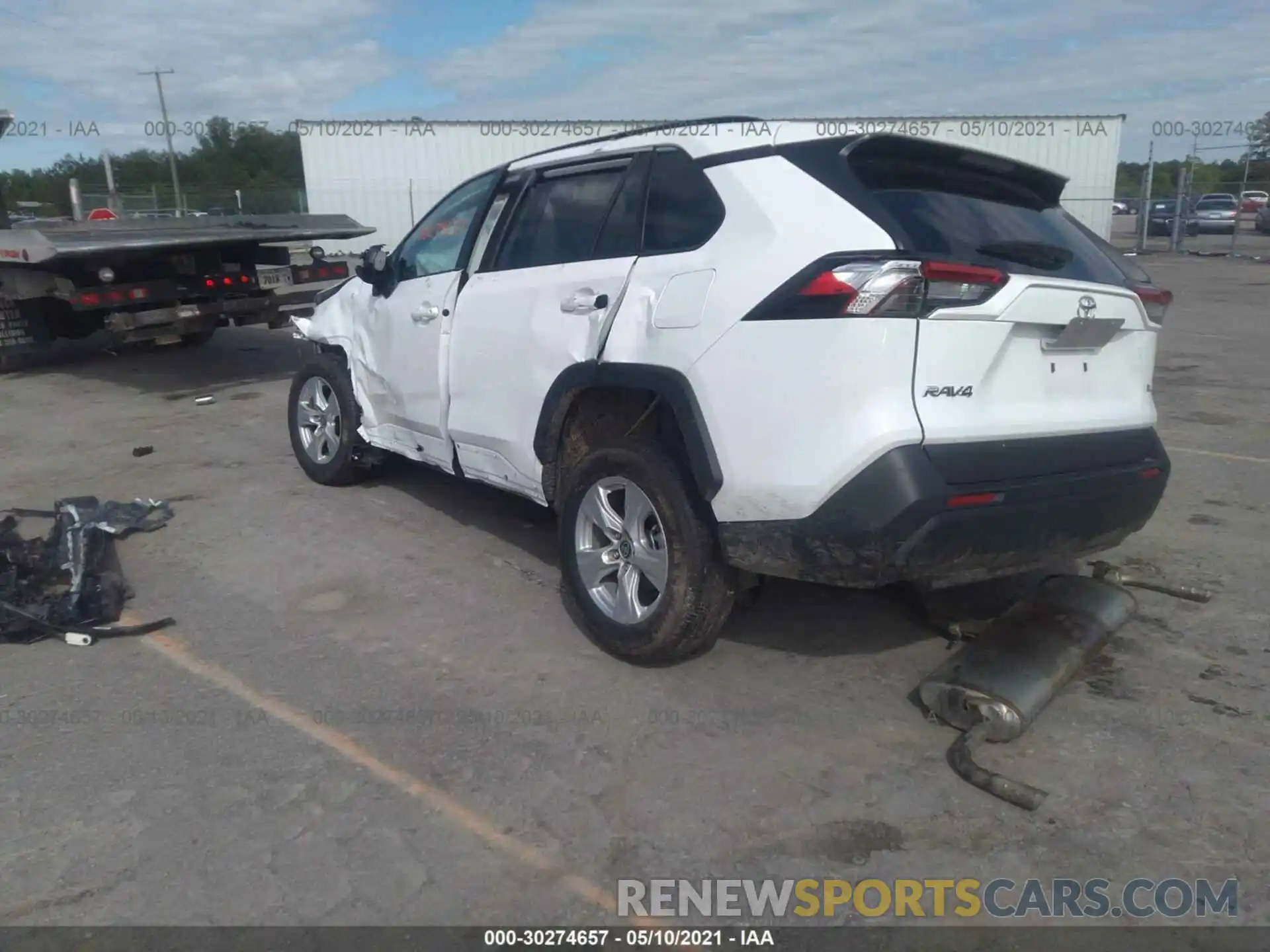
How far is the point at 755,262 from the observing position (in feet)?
11.1

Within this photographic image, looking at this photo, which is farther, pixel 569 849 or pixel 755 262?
pixel 755 262

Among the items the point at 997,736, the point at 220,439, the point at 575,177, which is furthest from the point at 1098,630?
the point at 220,439

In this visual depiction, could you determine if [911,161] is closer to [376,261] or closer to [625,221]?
[625,221]

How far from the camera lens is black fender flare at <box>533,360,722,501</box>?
138 inches

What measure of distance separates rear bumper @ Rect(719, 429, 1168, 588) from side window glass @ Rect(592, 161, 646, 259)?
49.1 inches

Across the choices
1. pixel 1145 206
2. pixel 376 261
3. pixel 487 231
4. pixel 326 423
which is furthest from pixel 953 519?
pixel 1145 206

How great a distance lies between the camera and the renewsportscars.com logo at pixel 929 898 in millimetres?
2705

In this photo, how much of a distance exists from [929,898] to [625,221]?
8.63 feet

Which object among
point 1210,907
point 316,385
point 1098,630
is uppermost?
Answer: point 316,385

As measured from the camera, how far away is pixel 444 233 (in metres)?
5.32

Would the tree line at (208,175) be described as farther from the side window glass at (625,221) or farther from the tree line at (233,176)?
the side window glass at (625,221)

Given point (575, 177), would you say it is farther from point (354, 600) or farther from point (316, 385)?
point (316, 385)

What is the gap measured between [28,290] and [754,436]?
30.8ft

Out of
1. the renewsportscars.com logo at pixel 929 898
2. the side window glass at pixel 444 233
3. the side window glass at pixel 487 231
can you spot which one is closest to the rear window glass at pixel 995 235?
the renewsportscars.com logo at pixel 929 898
